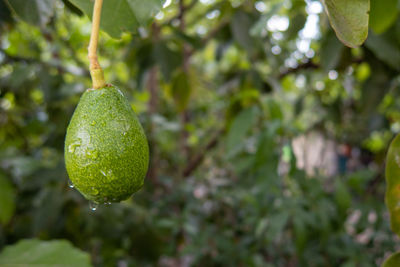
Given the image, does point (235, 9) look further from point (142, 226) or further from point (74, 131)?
point (74, 131)

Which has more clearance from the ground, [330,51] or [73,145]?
[73,145]

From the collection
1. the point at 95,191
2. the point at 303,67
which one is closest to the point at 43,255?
the point at 95,191

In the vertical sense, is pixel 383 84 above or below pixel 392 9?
below

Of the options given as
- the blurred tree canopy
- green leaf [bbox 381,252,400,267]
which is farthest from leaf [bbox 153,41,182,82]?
green leaf [bbox 381,252,400,267]

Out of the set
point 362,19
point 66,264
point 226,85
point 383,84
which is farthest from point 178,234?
point 362,19

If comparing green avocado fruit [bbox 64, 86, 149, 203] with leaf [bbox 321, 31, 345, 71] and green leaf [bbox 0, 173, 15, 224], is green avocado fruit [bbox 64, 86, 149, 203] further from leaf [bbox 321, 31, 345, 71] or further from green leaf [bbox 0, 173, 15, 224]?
leaf [bbox 321, 31, 345, 71]

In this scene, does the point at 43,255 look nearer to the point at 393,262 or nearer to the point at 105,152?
the point at 105,152
